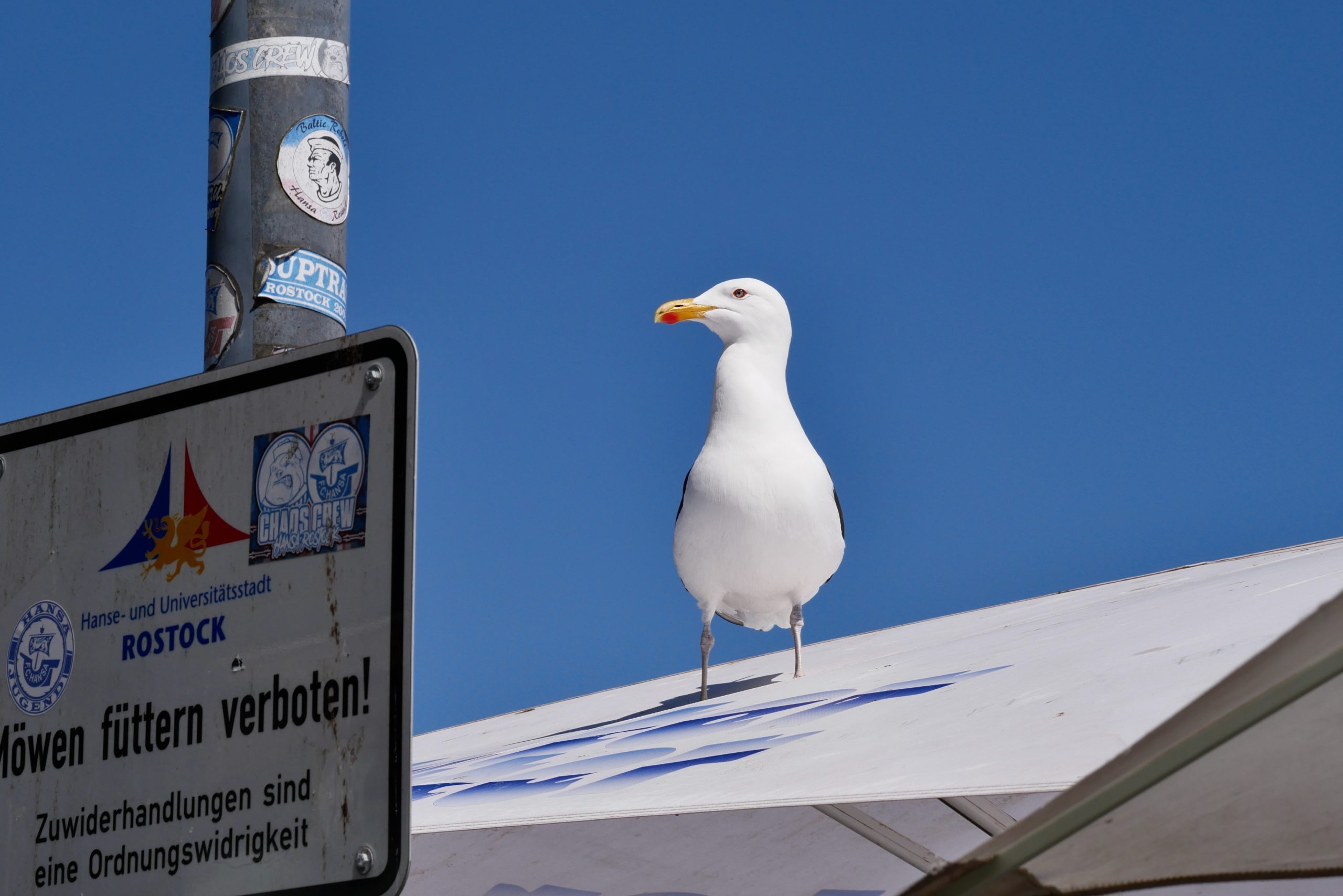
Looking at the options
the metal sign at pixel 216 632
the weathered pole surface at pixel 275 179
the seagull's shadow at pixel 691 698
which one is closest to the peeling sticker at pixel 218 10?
the weathered pole surface at pixel 275 179

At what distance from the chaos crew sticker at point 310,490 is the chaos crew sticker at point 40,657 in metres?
0.34

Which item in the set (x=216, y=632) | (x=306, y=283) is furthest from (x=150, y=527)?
(x=306, y=283)

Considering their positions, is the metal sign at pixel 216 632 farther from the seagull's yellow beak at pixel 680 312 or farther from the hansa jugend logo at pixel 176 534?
the seagull's yellow beak at pixel 680 312

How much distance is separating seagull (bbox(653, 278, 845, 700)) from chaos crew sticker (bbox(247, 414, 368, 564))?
13.3 ft

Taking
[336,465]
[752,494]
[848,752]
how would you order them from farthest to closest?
[752,494], [848,752], [336,465]

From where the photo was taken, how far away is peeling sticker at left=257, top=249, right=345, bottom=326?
89.8 inches

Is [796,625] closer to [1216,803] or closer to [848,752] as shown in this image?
[848,752]

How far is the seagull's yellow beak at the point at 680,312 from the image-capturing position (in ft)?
20.3

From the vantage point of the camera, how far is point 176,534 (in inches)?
68.9

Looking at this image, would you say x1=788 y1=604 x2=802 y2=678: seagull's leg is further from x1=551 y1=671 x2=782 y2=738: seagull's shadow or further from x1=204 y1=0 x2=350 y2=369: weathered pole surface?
x1=204 y1=0 x2=350 y2=369: weathered pole surface

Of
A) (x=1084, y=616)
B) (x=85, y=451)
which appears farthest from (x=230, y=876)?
(x=1084, y=616)

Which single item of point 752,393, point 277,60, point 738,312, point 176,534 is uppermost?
point 738,312

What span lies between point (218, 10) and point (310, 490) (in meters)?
1.12

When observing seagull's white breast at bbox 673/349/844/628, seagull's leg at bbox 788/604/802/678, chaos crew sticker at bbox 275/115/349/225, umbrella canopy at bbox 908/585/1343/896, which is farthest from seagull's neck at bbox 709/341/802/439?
umbrella canopy at bbox 908/585/1343/896
